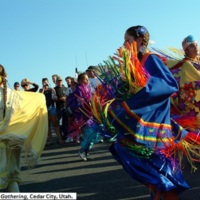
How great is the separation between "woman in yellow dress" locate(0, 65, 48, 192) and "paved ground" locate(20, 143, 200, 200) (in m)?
0.79

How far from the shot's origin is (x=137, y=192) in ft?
14.8

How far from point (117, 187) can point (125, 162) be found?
5.78 ft

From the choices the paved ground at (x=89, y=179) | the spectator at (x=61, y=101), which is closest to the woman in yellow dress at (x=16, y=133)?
the paved ground at (x=89, y=179)

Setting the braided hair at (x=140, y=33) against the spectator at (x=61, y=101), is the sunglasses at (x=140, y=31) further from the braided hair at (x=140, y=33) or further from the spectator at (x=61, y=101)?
the spectator at (x=61, y=101)

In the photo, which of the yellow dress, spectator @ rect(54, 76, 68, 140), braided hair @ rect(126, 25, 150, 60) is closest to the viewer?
braided hair @ rect(126, 25, 150, 60)

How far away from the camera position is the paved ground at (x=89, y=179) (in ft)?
14.7

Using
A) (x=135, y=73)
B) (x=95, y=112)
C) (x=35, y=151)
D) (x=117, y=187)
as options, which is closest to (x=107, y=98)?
(x=95, y=112)

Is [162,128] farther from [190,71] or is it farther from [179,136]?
[190,71]

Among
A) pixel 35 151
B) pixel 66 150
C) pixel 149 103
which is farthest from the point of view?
pixel 66 150

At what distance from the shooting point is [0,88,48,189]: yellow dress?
4141mm

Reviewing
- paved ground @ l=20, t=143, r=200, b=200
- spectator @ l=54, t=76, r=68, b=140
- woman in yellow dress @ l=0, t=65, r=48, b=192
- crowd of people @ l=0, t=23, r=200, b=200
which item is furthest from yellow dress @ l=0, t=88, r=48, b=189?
spectator @ l=54, t=76, r=68, b=140
